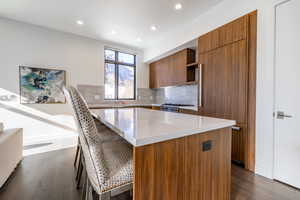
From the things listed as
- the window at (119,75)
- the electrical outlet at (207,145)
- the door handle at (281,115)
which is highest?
the window at (119,75)

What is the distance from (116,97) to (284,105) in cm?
427

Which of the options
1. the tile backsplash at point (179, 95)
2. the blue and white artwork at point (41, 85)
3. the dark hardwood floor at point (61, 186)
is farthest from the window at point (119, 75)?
the dark hardwood floor at point (61, 186)

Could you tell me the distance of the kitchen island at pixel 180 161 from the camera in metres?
0.72

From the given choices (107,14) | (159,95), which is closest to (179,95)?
(159,95)

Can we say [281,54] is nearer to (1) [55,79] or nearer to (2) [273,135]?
(2) [273,135]

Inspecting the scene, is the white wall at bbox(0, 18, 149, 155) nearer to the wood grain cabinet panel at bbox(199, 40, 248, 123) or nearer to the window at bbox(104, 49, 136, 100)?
the window at bbox(104, 49, 136, 100)

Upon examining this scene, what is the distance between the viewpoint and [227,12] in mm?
2357

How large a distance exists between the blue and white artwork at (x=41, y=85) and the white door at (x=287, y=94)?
15.3 ft

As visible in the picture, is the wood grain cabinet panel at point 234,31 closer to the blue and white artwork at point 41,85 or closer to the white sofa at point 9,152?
the white sofa at point 9,152

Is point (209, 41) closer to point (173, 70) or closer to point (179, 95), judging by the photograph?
point (173, 70)

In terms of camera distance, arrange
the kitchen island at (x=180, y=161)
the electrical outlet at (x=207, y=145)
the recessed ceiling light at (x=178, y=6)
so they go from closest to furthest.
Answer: the kitchen island at (x=180, y=161) < the electrical outlet at (x=207, y=145) < the recessed ceiling light at (x=178, y=6)

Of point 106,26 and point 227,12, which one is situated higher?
point 106,26

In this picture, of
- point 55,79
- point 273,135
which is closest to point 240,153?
point 273,135

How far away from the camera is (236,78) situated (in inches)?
85.0
